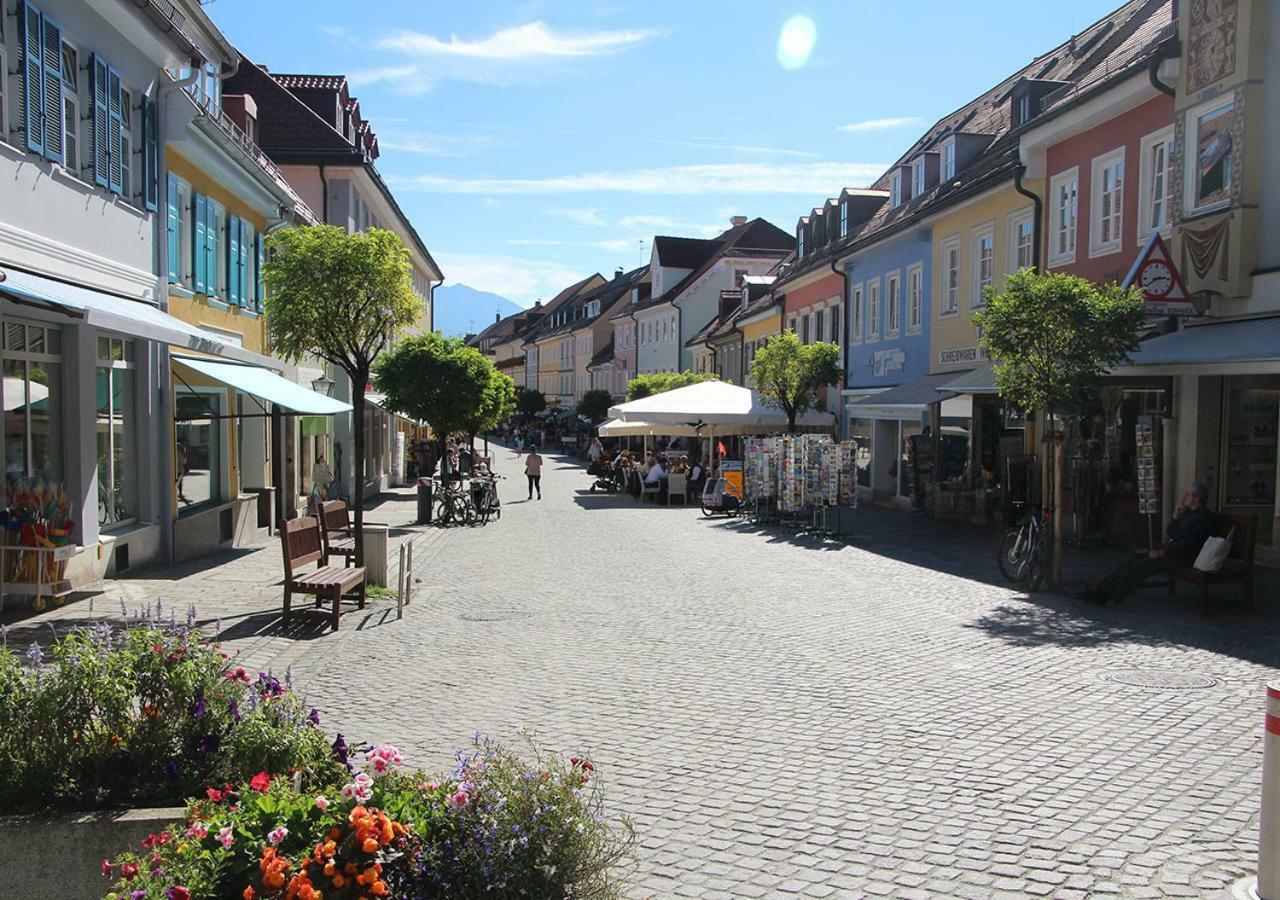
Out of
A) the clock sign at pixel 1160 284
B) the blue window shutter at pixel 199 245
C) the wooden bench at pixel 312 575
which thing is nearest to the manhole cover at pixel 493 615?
the wooden bench at pixel 312 575

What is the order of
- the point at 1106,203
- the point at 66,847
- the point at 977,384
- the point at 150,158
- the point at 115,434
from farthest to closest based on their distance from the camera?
the point at 977,384
the point at 1106,203
the point at 150,158
the point at 115,434
the point at 66,847

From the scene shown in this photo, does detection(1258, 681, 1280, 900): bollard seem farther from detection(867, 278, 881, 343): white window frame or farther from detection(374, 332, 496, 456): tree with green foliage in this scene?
detection(867, 278, 881, 343): white window frame

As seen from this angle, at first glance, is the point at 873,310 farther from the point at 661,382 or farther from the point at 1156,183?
the point at 661,382

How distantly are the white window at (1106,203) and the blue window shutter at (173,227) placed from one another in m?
14.0

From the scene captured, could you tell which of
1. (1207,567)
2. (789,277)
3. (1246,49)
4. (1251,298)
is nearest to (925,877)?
(1207,567)

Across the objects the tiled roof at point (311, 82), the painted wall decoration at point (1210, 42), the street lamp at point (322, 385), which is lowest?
the street lamp at point (322, 385)

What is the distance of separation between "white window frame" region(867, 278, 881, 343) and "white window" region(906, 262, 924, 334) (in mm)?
2216

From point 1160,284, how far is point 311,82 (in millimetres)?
23905

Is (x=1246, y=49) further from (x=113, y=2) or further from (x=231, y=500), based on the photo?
(x=231, y=500)

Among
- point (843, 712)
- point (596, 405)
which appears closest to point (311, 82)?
point (843, 712)

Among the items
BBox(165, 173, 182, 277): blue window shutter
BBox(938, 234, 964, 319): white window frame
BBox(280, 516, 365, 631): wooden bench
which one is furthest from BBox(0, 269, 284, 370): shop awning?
BBox(938, 234, 964, 319): white window frame

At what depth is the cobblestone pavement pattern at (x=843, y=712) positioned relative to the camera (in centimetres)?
470

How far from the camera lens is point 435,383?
25172mm

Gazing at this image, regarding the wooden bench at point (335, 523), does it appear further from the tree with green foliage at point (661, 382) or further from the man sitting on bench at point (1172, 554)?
the tree with green foliage at point (661, 382)
